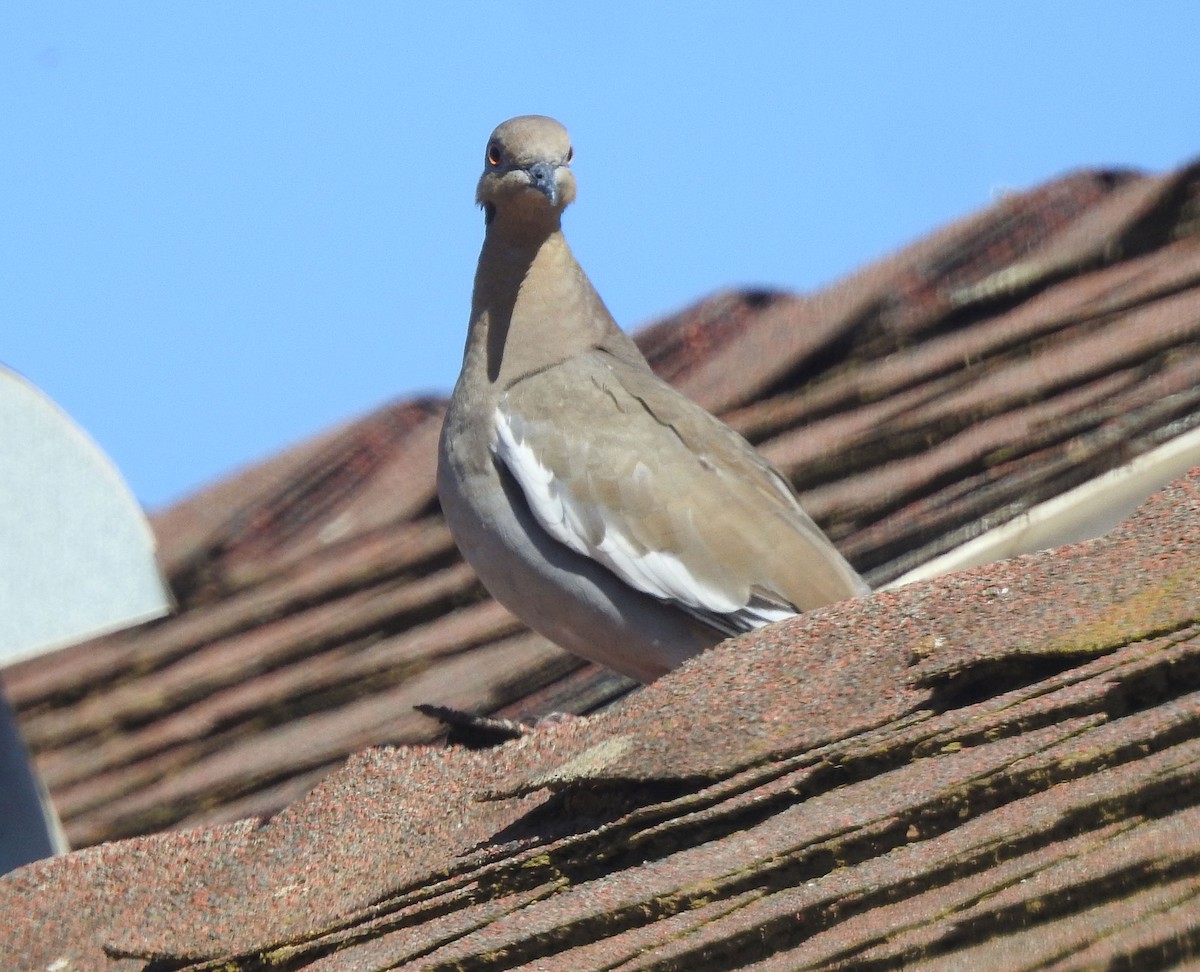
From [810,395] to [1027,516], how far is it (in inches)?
47.9

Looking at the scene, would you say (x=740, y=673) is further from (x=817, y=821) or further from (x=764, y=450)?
(x=764, y=450)

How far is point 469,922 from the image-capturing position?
260cm

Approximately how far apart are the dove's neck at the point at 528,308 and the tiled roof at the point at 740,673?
84 cm

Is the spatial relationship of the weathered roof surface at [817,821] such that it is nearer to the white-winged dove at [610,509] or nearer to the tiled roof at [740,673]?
the tiled roof at [740,673]

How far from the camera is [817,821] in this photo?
237 centimetres

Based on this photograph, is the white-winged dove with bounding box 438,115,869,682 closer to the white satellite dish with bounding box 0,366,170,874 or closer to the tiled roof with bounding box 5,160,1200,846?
the tiled roof with bounding box 5,160,1200,846

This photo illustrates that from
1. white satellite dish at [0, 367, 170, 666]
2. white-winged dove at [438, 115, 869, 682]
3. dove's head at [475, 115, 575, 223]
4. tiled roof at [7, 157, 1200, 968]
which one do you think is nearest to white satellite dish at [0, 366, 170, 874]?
white satellite dish at [0, 367, 170, 666]

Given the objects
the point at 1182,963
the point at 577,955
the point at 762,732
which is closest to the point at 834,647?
the point at 762,732

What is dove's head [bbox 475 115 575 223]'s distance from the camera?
4965mm

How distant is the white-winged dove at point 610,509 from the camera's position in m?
4.40

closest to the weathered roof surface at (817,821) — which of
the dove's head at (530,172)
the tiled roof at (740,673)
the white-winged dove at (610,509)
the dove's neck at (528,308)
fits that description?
the tiled roof at (740,673)

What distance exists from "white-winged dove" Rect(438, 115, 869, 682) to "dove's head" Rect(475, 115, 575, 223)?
279 millimetres

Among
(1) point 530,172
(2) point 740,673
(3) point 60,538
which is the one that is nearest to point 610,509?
(1) point 530,172

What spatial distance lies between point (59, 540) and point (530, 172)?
147 centimetres
